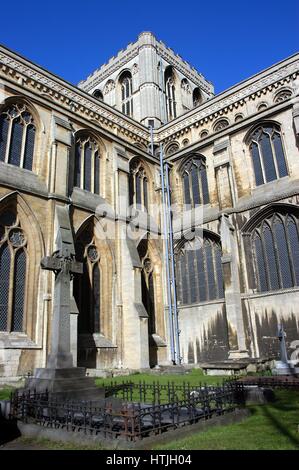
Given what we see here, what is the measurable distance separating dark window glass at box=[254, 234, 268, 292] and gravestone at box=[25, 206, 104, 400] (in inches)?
448

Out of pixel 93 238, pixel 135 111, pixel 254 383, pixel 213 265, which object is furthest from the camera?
pixel 135 111

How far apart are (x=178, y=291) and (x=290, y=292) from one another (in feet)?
23.1

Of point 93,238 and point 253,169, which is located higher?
point 253,169

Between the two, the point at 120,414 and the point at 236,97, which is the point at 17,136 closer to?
the point at 120,414

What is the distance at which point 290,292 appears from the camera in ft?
58.0

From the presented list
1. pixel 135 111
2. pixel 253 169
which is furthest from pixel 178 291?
pixel 135 111

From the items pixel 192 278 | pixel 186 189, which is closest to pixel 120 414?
pixel 192 278

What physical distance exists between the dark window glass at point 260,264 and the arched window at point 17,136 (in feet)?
39.2

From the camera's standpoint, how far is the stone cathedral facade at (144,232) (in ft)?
53.7

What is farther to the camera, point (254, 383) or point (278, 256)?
point (278, 256)

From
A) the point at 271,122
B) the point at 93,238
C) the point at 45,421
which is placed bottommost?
the point at 45,421

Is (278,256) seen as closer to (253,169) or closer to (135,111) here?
(253,169)

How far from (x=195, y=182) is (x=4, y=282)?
44.1ft

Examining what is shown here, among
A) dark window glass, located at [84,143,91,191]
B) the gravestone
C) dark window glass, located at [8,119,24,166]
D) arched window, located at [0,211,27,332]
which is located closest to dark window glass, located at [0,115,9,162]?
dark window glass, located at [8,119,24,166]
